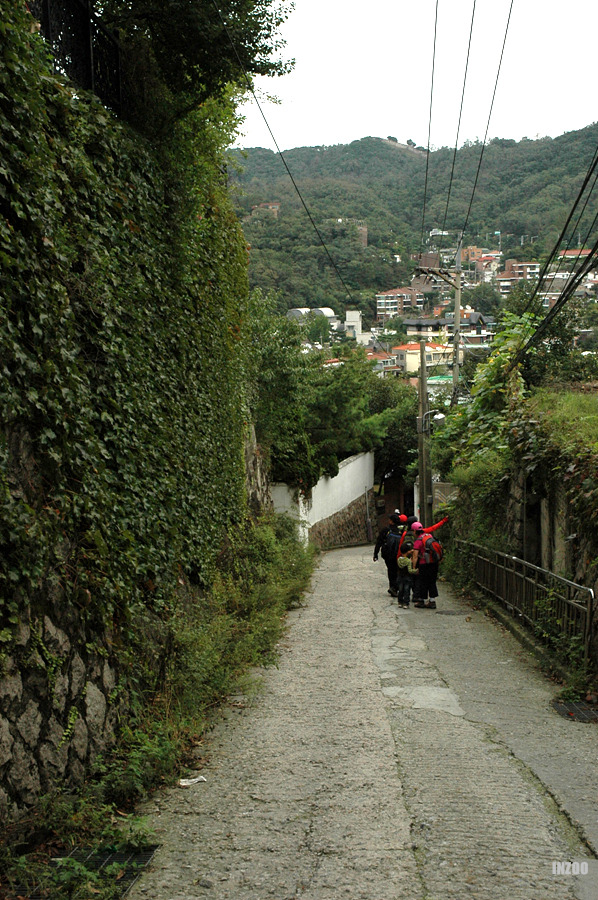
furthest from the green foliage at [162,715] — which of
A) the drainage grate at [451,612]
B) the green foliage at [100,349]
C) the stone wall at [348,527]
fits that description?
the stone wall at [348,527]

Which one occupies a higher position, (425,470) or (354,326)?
(354,326)

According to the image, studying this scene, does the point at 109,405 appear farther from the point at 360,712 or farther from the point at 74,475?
the point at 360,712

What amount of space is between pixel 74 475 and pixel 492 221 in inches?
3212

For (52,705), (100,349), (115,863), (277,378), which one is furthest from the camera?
(277,378)

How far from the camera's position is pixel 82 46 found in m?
8.48

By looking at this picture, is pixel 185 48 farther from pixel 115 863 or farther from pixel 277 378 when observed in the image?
pixel 277 378

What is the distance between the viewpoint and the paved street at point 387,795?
4.30m

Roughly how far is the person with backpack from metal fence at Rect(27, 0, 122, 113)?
28.2 feet

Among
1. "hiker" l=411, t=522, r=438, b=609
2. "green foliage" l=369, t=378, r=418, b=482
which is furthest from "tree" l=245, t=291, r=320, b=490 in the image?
"green foliage" l=369, t=378, r=418, b=482

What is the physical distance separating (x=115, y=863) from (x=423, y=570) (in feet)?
A: 35.6

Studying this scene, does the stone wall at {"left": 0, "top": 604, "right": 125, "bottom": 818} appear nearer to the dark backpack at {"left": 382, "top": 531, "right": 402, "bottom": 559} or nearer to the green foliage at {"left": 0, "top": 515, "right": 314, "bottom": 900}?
the green foliage at {"left": 0, "top": 515, "right": 314, "bottom": 900}

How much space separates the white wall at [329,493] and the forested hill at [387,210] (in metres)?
10.0

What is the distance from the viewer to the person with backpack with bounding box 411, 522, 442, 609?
47.2 ft

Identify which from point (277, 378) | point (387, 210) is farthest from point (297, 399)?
point (387, 210)
